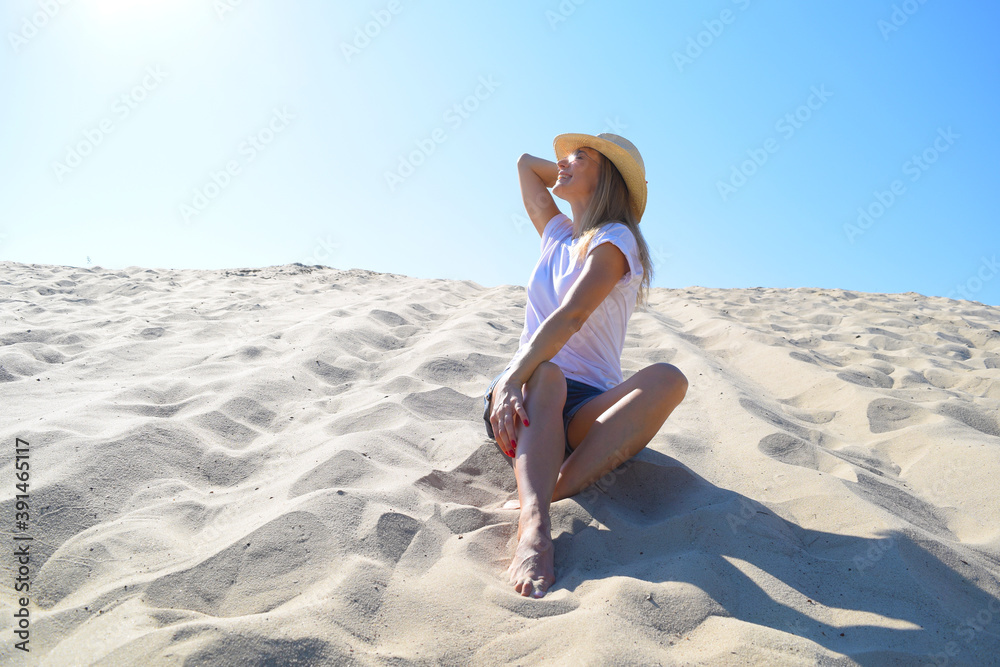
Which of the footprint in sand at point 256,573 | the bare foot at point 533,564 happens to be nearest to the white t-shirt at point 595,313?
the bare foot at point 533,564

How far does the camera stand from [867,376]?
3.39 metres

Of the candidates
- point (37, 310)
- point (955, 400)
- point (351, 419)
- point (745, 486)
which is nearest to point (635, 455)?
point (745, 486)

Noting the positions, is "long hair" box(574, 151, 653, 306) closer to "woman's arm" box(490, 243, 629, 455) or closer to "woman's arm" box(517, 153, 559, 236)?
"woman's arm" box(490, 243, 629, 455)

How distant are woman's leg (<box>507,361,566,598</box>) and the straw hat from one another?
849mm

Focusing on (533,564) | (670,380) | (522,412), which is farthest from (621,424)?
(533,564)

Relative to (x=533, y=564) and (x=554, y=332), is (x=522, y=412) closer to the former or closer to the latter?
(x=554, y=332)

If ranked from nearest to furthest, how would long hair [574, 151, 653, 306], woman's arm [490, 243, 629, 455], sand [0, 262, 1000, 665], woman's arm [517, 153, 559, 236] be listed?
sand [0, 262, 1000, 665], woman's arm [490, 243, 629, 455], long hair [574, 151, 653, 306], woman's arm [517, 153, 559, 236]

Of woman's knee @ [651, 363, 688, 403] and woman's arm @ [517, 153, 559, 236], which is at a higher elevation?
woman's arm @ [517, 153, 559, 236]

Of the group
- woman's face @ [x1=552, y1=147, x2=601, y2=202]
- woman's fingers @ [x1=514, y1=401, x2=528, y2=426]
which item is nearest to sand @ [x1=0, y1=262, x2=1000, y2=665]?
woman's fingers @ [x1=514, y1=401, x2=528, y2=426]

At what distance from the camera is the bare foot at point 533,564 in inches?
57.2

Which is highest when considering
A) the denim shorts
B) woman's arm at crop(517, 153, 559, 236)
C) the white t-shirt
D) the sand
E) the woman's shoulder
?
woman's arm at crop(517, 153, 559, 236)

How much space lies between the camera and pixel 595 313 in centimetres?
214

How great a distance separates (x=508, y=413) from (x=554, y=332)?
11.5 inches

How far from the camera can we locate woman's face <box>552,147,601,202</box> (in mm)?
2328
